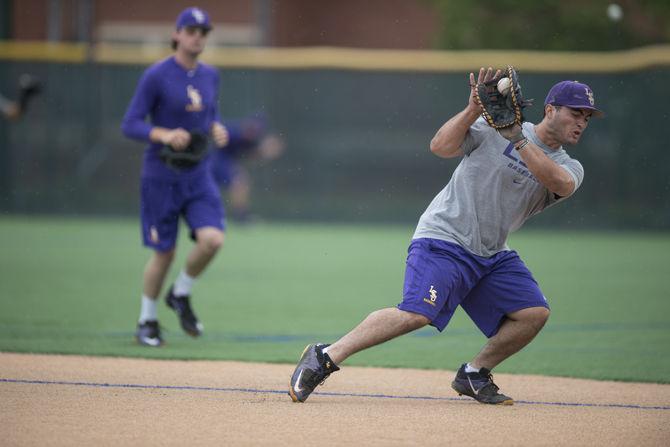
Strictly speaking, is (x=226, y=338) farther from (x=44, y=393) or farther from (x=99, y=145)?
(x=99, y=145)

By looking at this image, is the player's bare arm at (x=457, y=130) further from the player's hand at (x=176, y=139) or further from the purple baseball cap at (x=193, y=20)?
the purple baseball cap at (x=193, y=20)

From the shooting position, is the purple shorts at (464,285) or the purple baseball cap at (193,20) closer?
the purple shorts at (464,285)

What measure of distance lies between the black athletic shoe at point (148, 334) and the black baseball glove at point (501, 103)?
12.2ft

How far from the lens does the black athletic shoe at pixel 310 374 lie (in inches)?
234

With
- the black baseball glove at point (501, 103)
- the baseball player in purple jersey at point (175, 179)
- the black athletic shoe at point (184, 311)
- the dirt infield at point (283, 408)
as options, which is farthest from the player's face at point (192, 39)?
the black baseball glove at point (501, 103)

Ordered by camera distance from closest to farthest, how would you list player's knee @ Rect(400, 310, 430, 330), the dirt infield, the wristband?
the dirt infield < the wristband < player's knee @ Rect(400, 310, 430, 330)

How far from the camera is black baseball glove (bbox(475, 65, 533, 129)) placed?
559cm

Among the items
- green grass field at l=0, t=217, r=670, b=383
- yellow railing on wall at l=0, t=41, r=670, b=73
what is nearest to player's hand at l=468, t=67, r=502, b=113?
green grass field at l=0, t=217, r=670, b=383

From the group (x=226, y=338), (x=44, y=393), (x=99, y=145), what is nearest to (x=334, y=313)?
(x=226, y=338)

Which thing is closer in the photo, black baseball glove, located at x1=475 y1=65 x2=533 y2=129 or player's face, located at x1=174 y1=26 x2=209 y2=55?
black baseball glove, located at x1=475 y1=65 x2=533 y2=129

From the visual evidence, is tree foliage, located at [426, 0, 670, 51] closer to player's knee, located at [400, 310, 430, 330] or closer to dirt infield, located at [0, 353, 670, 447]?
dirt infield, located at [0, 353, 670, 447]

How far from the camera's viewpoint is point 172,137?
8.16m

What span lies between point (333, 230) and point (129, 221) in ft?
13.4

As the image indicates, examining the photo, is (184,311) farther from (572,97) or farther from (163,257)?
(572,97)
